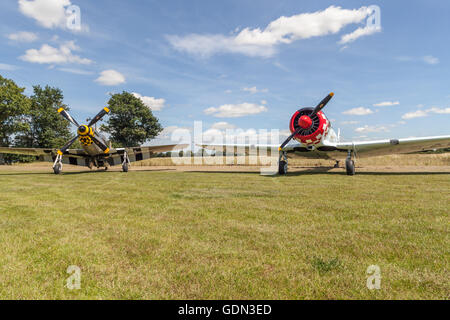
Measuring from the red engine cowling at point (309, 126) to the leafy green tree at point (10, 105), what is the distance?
52.4m

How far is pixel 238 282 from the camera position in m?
2.48

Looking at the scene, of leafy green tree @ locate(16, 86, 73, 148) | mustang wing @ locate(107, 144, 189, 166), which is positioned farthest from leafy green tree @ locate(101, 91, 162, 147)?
mustang wing @ locate(107, 144, 189, 166)

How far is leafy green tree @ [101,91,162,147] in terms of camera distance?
2290 inches

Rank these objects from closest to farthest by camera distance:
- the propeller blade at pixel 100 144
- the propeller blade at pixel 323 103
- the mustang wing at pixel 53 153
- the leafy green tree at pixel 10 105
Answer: the propeller blade at pixel 323 103 < the propeller blade at pixel 100 144 < the mustang wing at pixel 53 153 < the leafy green tree at pixel 10 105

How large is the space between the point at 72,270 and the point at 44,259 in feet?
2.04

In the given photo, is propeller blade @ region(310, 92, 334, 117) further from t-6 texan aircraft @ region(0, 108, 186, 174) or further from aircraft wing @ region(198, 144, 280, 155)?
t-6 texan aircraft @ region(0, 108, 186, 174)

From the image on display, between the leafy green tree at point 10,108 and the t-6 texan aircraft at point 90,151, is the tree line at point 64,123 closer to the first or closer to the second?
the leafy green tree at point 10,108

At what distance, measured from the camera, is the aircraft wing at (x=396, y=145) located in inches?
573

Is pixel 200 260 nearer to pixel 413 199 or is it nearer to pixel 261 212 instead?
pixel 261 212

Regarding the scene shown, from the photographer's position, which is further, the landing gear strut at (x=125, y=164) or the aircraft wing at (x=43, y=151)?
the landing gear strut at (x=125, y=164)

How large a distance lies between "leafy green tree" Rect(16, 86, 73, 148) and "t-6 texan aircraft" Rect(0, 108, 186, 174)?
37905 mm

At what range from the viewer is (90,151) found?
1992cm

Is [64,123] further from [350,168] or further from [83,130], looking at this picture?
[350,168]

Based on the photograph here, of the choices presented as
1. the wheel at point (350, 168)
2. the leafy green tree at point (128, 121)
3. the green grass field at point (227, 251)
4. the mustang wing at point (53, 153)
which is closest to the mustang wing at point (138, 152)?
the mustang wing at point (53, 153)
